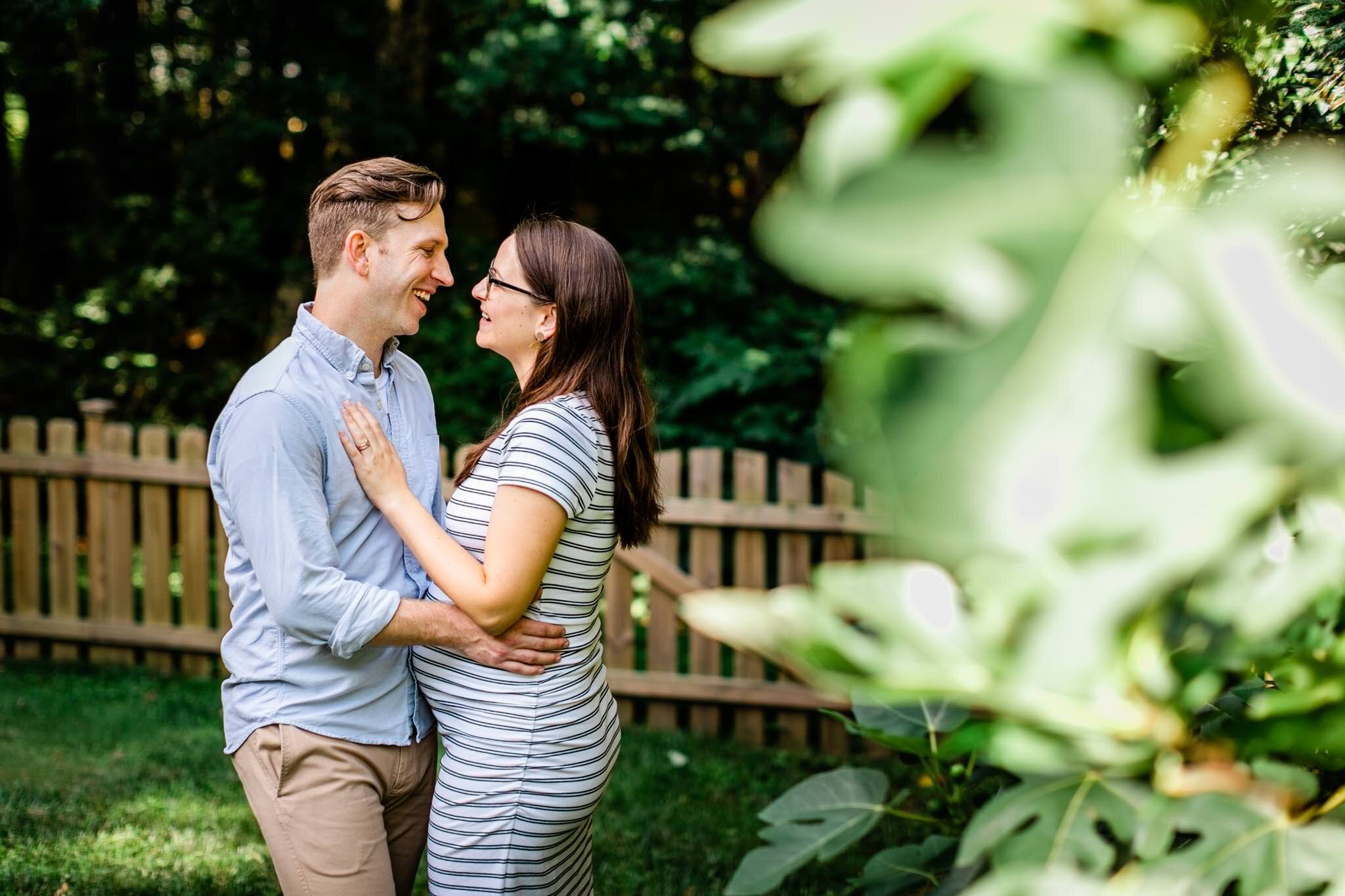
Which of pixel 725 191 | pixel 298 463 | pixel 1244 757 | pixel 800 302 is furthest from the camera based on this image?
pixel 725 191

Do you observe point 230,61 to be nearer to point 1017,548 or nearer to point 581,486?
point 581,486

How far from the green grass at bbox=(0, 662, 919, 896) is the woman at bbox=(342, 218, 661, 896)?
1.55 m

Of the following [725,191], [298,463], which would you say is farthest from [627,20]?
[298,463]

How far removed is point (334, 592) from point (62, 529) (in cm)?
462

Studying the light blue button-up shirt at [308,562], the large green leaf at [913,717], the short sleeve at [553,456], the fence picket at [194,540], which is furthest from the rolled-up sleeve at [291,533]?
the fence picket at [194,540]

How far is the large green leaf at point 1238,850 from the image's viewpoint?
584mm

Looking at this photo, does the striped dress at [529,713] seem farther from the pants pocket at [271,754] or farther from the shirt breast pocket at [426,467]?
the pants pocket at [271,754]

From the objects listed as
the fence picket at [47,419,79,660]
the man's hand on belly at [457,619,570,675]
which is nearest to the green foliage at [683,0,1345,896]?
the man's hand on belly at [457,619,570,675]

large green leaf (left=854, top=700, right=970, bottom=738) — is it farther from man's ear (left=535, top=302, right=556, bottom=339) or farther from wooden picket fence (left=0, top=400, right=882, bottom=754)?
wooden picket fence (left=0, top=400, right=882, bottom=754)

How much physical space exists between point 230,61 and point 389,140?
1235 millimetres

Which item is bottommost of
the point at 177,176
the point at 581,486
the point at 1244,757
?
the point at 581,486

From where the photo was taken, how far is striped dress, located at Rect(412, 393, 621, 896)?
6.43ft

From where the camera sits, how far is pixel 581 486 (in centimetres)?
198

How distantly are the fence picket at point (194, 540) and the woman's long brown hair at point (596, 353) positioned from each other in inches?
147
